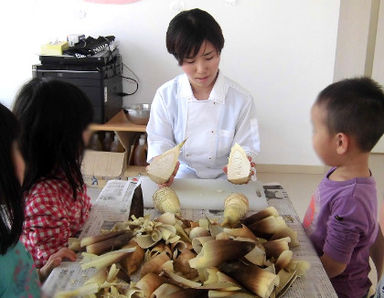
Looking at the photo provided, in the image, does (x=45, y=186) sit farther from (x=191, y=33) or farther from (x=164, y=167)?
(x=191, y=33)

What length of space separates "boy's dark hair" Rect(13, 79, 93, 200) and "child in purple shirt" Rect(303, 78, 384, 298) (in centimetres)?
35

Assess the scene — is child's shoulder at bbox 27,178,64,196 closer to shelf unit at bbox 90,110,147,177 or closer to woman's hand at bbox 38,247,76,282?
woman's hand at bbox 38,247,76,282

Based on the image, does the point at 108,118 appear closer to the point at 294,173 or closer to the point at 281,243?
the point at 294,173

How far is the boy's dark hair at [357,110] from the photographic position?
1.84ft

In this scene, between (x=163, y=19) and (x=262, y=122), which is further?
(x=262, y=122)

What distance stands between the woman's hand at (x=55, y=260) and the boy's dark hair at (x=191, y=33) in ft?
1.66

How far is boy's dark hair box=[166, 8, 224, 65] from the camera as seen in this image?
2.92 ft

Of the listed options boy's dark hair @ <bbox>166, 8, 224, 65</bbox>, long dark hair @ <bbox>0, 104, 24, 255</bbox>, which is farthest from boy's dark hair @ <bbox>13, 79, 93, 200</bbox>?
boy's dark hair @ <bbox>166, 8, 224, 65</bbox>

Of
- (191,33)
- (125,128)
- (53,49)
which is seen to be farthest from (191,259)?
(53,49)

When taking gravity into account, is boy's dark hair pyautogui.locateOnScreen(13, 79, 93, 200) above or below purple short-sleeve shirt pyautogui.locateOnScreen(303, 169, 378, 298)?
above

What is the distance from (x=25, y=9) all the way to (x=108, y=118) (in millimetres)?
614

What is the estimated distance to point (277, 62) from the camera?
5.98 ft

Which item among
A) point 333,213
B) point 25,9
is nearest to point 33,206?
point 333,213

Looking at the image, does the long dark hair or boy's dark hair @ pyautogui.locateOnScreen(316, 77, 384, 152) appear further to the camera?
boy's dark hair @ pyautogui.locateOnScreen(316, 77, 384, 152)
